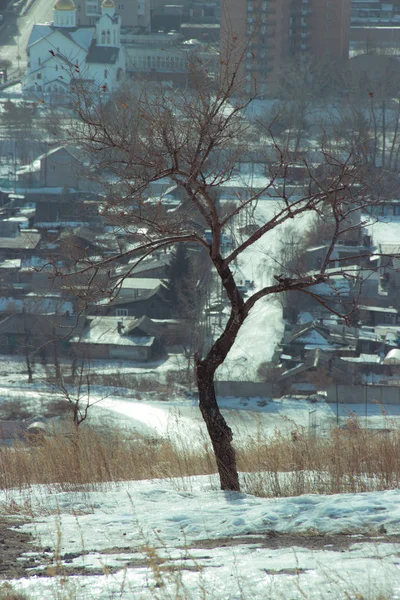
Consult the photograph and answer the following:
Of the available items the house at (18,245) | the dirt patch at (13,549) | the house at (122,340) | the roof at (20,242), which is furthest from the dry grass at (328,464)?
the roof at (20,242)

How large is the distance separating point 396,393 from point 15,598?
13273mm

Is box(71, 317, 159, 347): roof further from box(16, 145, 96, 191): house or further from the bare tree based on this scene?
the bare tree

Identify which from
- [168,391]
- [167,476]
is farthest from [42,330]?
[167,476]

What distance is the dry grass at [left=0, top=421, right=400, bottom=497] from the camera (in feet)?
11.6

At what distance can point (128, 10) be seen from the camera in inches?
1948

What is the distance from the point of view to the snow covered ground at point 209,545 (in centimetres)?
210

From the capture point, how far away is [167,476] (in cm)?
394

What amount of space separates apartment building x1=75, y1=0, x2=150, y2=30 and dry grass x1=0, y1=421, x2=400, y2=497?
47.5 meters

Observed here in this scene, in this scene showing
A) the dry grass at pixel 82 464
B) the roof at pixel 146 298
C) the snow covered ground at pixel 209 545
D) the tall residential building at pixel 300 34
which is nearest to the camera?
the snow covered ground at pixel 209 545

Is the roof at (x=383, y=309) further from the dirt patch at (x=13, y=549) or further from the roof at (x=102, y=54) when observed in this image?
the roof at (x=102, y=54)

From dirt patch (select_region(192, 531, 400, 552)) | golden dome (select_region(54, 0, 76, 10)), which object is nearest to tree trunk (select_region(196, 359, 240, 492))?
dirt patch (select_region(192, 531, 400, 552))

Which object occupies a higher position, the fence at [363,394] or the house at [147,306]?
the house at [147,306]

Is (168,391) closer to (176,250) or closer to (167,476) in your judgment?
(176,250)

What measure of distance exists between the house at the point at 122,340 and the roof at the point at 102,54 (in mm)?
24540
